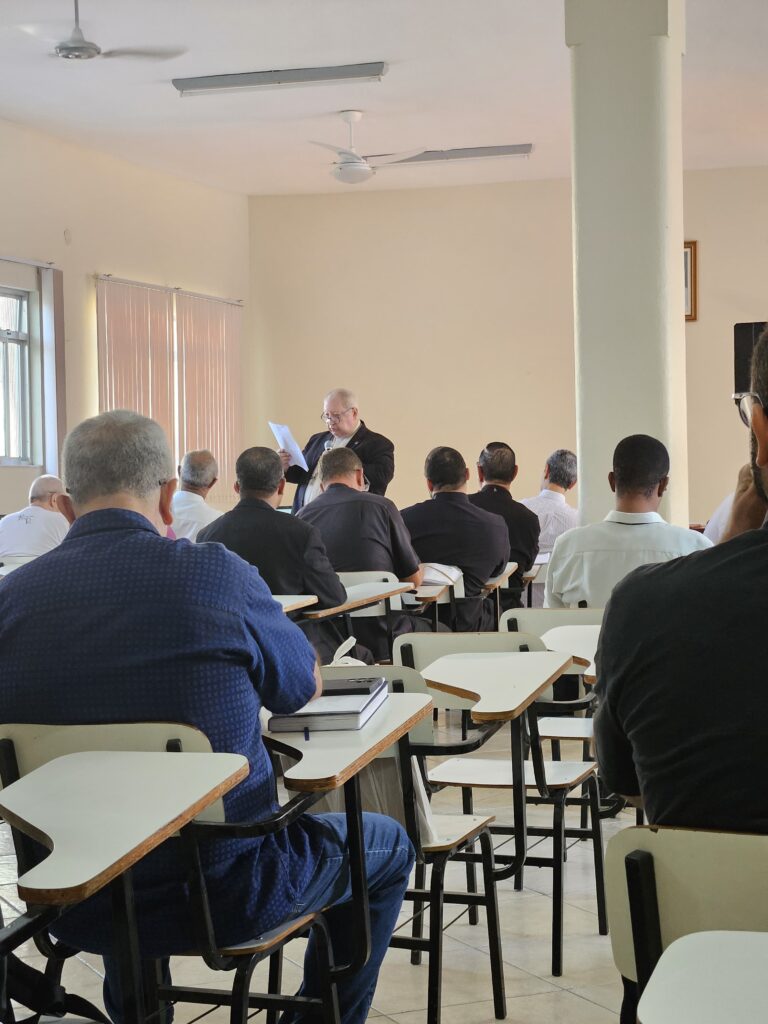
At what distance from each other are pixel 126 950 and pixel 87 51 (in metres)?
5.79

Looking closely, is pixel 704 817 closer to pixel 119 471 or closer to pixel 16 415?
pixel 119 471

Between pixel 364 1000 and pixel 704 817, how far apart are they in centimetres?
106

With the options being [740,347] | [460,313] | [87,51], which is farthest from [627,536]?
[460,313]

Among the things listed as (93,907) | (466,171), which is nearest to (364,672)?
(93,907)

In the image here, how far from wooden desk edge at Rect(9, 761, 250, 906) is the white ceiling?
598 cm

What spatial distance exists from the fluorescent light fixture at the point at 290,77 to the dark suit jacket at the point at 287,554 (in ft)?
13.1

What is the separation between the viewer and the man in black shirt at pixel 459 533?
234 inches

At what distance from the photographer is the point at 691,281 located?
34.4ft

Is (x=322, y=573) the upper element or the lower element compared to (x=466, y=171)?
lower

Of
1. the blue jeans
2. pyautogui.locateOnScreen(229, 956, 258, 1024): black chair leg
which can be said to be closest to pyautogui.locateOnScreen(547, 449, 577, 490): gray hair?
the blue jeans

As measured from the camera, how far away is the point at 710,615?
55.4 inches

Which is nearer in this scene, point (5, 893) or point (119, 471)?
point (119, 471)

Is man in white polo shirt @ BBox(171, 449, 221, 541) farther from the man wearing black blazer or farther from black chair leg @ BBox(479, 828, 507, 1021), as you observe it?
black chair leg @ BBox(479, 828, 507, 1021)

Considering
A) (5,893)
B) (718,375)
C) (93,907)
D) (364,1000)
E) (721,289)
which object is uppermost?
(721,289)
